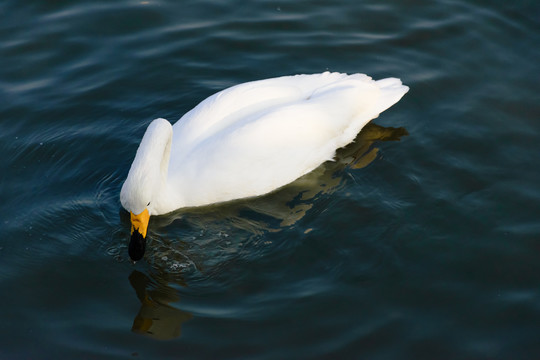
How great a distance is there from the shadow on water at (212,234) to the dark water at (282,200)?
22 millimetres

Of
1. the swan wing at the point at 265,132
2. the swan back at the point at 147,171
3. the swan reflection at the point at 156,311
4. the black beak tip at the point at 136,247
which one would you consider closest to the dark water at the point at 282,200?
the swan reflection at the point at 156,311

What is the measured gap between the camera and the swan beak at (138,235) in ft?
23.1

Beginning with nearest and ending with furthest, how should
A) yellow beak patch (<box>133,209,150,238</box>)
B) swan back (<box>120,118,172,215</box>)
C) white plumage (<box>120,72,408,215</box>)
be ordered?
1. swan back (<box>120,118,172,215</box>)
2. yellow beak patch (<box>133,209,150,238</box>)
3. white plumage (<box>120,72,408,215</box>)

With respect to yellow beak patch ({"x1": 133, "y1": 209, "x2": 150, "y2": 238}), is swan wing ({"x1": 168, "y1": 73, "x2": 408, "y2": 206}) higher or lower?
higher

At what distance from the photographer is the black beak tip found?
7027mm

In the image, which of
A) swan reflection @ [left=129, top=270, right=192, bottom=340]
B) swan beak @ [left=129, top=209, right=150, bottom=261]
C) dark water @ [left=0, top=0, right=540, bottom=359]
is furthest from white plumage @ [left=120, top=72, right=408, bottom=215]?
swan reflection @ [left=129, top=270, right=192, bottom=340]

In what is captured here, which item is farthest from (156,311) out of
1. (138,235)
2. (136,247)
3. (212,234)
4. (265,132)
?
(265,132)

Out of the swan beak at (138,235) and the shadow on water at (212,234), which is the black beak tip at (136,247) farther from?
the shadow on water at (212,234)

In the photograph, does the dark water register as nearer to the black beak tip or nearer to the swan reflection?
the swan reflection

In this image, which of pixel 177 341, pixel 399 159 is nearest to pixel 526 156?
pixel 399 159

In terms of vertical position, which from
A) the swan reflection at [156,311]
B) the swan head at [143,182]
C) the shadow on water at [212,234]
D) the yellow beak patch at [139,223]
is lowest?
the swan reflection at [156,311]

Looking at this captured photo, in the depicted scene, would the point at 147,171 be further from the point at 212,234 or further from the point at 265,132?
the point at 265,132

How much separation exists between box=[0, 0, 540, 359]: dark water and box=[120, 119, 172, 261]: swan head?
322 mm

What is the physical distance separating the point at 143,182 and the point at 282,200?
5.86 feet
